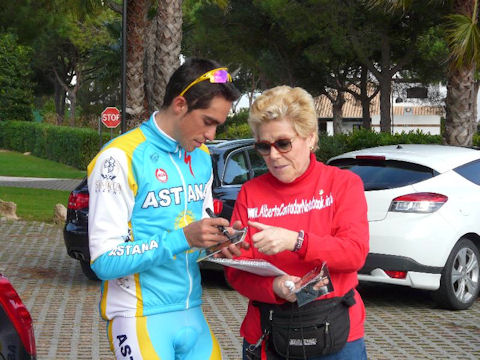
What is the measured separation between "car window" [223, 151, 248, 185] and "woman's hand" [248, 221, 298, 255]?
659cm

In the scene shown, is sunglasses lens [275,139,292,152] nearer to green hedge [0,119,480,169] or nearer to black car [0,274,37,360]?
black car [0,274,37,360]

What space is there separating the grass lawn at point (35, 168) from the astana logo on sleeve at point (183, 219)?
97.3 ft

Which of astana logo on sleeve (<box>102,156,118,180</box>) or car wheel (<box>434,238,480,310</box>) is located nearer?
astana logo on sleeve (<box>102,156,118,180</box>)

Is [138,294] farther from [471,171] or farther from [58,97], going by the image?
[58,97]

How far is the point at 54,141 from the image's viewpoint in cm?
4272

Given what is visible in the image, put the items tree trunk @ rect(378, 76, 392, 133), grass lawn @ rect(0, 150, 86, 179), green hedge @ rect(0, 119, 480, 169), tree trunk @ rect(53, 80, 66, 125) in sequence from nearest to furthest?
green hedge @ rect(0, 119, 480, 169) → tree trunk @ rect(378, 76, 392, 133) → grass lawn @ rect(0, 150, 86, 179) → tree trunk @ rect(53, 80, 66, 125)

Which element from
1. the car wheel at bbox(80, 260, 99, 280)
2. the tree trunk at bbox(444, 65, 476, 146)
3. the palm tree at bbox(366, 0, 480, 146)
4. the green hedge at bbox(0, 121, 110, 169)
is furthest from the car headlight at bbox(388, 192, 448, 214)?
the green hedge at bbox(0, 121, 110, 169)

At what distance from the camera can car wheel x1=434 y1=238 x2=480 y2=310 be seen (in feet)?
28.2

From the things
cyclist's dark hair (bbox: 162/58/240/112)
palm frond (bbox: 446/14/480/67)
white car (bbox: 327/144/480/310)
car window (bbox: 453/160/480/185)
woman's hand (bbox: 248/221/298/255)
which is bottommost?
white car (bbox: 327/144/480/310)

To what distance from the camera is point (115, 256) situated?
3078 mm

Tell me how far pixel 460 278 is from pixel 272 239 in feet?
20.7

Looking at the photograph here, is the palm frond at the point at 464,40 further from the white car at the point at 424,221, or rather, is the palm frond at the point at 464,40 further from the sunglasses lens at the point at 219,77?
the sunglasses lens at the point at 219,77

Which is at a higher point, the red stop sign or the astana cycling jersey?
the red stop sign

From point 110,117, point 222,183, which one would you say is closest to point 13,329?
point 222,183
